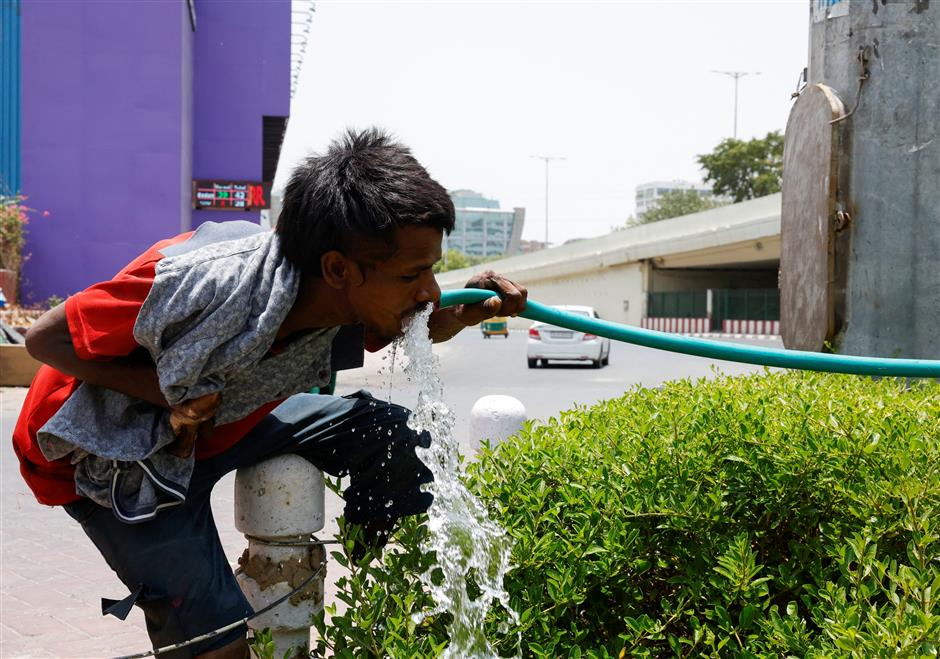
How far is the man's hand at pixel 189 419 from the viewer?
2061 millimetres

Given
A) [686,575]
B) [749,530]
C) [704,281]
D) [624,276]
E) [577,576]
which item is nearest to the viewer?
[577,576]

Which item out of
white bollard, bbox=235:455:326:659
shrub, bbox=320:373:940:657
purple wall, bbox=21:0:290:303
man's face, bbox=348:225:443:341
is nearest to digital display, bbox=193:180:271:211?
purple wall, bbox=21:0:290:303

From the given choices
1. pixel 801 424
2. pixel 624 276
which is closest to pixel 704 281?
pixel 624 276

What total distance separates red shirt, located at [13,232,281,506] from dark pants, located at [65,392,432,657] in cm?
5

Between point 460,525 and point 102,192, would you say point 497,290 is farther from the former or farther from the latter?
point 102,192

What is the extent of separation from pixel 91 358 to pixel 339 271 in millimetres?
531

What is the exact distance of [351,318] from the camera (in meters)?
2.13

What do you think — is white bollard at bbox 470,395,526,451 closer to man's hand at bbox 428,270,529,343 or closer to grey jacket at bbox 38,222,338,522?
man's hand at bbox 428,270,529,343

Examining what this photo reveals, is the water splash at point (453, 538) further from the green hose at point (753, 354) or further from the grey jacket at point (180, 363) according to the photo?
the green hose at point (753, 354)

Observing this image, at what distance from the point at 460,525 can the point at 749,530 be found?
2.65ft

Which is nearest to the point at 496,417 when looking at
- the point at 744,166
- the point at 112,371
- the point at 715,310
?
the point at 112,371

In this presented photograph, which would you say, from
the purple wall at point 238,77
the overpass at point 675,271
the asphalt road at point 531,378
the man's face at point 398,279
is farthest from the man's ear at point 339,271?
the overpass at point 675,271

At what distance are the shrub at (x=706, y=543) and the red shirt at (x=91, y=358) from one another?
0.45 m

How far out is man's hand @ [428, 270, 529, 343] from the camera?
2334 mm
